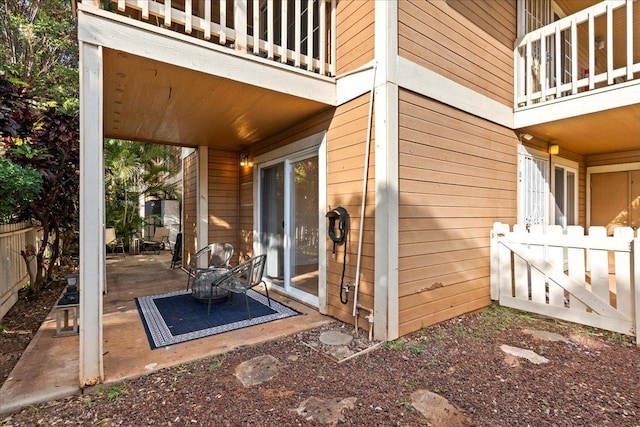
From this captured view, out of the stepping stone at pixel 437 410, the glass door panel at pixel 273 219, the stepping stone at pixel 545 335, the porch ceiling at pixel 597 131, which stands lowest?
the stepping stone at pixel 437 410

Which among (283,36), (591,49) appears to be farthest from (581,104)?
(283,36)

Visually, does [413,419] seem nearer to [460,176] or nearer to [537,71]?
[460,176]

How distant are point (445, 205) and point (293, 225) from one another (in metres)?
2.04

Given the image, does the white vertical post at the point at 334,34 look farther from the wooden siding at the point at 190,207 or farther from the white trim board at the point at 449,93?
the wooden siding at the point at 190,207

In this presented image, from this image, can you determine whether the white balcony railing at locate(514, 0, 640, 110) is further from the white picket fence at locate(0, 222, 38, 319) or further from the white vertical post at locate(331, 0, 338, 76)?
the white picket fence at locate(0, 222, 38, 319)

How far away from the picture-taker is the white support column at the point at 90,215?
7.41 feet

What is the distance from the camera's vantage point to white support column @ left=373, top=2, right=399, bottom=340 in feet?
9.96

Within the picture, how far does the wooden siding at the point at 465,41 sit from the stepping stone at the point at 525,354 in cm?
292

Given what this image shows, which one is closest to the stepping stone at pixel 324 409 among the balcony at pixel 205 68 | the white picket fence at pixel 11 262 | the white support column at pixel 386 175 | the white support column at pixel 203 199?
the white support column at pixel 386 175

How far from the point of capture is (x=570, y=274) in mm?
3582

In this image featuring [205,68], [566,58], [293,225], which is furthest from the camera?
[566,58]

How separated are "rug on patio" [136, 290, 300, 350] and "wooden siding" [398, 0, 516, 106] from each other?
329 cm

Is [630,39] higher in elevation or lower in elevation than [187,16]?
higher

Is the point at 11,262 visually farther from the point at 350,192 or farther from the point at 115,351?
the point at 350,192
